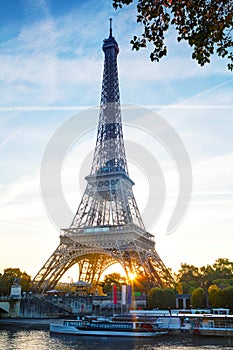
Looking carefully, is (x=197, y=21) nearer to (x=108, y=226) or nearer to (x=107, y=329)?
(x=107, y=329)

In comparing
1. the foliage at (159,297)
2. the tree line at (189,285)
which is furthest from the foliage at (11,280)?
the foliage at (159,297)

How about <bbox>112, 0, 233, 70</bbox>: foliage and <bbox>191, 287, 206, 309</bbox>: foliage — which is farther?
<bbox>191, 287, 206, 309</bbox>: foliage

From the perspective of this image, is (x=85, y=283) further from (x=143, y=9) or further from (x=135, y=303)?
(x=143, y=9)

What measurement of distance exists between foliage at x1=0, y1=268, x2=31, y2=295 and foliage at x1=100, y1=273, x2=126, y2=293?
1478cm

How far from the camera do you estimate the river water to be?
28542 millimetres

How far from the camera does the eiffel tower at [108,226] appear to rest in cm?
5494

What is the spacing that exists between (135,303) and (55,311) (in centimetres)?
1186

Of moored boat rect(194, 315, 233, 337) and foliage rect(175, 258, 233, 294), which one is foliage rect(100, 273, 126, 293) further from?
moored boat rect(194, 315, 233, 337)

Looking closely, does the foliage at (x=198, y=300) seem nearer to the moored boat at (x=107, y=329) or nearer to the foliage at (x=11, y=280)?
the moored boat at (x=107, y=329)

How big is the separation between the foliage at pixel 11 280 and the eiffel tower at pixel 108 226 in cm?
1122

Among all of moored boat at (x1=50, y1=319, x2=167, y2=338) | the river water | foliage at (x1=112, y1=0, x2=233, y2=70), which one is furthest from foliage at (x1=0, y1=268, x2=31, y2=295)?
foliage at (x1=112, y1=0, x2=233, y2=70)

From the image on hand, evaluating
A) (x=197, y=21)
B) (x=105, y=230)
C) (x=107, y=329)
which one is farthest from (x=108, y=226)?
(x=197, y=21)

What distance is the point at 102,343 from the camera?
105ft

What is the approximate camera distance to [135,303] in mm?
54500
